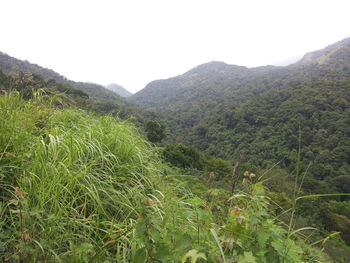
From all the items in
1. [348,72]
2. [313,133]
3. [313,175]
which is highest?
[348,72]

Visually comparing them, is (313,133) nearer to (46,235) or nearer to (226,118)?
(226,118)

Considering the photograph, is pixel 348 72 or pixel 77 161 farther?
pixel 348 72

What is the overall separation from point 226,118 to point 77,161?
51872 mm

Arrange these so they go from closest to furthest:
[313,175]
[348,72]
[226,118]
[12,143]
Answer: [12,143] < [313,175] < [226,118] < [348,72]

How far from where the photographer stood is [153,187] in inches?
75.5

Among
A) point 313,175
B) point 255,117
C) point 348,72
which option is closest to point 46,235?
point 313,175

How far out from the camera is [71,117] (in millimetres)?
2635

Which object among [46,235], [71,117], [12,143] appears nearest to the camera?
[46,235]

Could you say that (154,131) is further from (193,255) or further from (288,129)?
(288,129)

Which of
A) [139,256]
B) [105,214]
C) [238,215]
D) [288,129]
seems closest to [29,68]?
[288,129]

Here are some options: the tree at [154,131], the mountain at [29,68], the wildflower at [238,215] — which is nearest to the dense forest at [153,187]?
Answer: the wildflower at [238,215]

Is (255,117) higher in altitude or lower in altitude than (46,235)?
lower

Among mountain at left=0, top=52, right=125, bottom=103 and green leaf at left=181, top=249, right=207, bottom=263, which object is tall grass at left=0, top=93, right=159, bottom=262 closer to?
Answer: green leaf at left=181, top=249, right=207, bottom=263

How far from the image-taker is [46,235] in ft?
3.41
